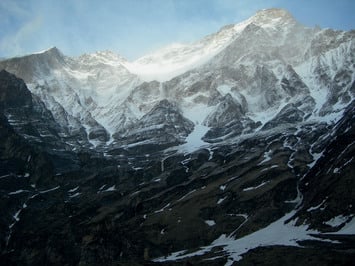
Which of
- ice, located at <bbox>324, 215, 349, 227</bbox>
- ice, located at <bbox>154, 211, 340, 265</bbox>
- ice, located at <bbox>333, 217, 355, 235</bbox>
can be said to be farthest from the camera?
ice, located at <bbox>324, 215, 349, 227</bbox>

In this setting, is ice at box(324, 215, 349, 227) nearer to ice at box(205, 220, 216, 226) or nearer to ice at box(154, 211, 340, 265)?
ice at box(154, 211, 340, 265)

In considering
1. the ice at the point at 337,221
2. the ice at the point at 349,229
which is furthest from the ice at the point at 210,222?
the ice at the point at 349,229

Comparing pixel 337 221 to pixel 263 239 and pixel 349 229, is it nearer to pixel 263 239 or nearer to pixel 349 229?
pixel 349 229

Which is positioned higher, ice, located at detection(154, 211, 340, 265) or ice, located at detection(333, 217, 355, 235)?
ice, located at detection(333, 217, 355, 235)

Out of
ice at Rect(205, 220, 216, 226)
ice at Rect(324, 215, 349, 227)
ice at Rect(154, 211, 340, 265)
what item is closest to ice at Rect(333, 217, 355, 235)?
ice at Rect(324, 215, 349, 227)

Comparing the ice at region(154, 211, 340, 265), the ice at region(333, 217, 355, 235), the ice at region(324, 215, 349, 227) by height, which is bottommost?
the ice at region(154, 211, 340, 265)

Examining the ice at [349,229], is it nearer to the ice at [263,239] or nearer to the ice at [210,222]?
the ice at [263,239]

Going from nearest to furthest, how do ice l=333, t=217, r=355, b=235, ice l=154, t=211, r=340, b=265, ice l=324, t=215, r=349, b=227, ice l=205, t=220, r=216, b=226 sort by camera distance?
ice l=333, t=217, r=355, b=235 < ice l=154, t=211, r=340, b=265 < ice l=324, t=215, r=349, b=227 < ice l=205, t=220, r=216, b=226

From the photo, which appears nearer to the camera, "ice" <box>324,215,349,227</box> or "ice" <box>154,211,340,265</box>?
"ice" <box>154,211,340,265</box>

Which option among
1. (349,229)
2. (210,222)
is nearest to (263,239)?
(349,229)

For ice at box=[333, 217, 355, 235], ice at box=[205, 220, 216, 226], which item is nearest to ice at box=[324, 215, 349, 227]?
ice at box=[333, 217, 355, 235]

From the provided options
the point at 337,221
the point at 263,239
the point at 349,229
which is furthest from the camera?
the point at 263,239

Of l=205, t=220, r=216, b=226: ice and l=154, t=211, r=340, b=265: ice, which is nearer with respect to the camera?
l=154, t=211, r=340, b=265: ice

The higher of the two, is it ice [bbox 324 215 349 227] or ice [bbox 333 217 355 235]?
ice [bbox 324 215 349 227]
